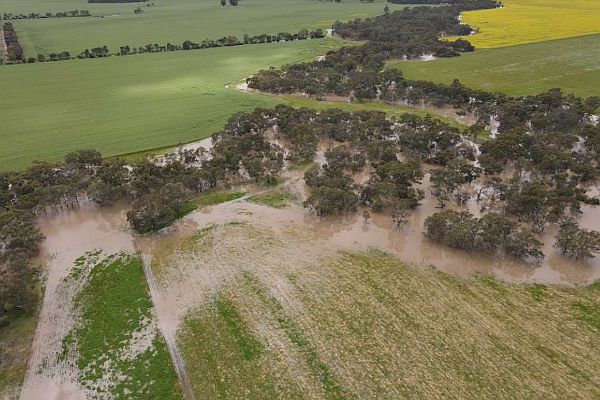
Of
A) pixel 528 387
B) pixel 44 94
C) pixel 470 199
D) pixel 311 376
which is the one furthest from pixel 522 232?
pixel 44 94

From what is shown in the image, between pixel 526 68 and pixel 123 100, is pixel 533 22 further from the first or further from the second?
pixel 123 100

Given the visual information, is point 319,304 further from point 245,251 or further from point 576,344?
point 576,344

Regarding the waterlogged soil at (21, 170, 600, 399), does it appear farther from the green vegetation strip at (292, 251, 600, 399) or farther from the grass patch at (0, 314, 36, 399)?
the green vegetation strip at (292, 251, 600, 399)

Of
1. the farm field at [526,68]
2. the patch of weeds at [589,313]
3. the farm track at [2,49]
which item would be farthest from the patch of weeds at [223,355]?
the farm track at [2,49]

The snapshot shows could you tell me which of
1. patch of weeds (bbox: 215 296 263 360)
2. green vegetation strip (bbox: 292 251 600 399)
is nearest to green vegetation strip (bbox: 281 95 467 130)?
green vegetation strip (bbox: 292 251 600 399)

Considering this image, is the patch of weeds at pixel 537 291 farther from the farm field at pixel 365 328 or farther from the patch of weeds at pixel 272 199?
the patch of weeds at pixel 272 199
